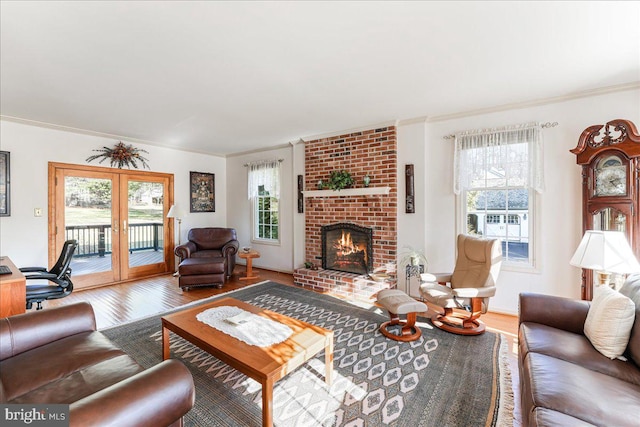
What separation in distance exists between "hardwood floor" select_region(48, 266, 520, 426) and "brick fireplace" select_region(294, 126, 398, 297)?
0.82 m

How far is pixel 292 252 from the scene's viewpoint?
17.3 feet

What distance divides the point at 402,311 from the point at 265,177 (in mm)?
4016

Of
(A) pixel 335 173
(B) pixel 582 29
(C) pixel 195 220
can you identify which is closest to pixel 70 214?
(C) pixel 195 220

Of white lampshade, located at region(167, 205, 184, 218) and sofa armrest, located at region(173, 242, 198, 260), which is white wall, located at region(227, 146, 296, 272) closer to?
white lampshade, located at region(167, 205, 184, 218)

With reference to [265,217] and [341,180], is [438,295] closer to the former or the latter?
[341,180]

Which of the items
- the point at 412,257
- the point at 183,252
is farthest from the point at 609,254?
the point at 183,252

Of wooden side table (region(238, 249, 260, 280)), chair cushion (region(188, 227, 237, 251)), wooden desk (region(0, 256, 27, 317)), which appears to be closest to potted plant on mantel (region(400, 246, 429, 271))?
wooden side table (region(238, 249, 260, 280))

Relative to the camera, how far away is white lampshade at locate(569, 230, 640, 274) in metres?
2.01

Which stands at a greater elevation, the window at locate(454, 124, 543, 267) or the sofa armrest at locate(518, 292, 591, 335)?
the window at locate(454, 124, 543, 267)

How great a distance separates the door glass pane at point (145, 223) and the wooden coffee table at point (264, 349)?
3.47 metres

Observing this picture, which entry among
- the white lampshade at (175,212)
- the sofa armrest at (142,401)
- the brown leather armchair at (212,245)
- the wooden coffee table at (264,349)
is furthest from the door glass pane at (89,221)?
the sofa armrest at (142,401)

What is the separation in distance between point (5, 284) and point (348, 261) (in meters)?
3.72

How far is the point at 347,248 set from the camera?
14.6 ft

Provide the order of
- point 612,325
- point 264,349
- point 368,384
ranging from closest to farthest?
point 612,325 < point 264,349 < point 368,384
